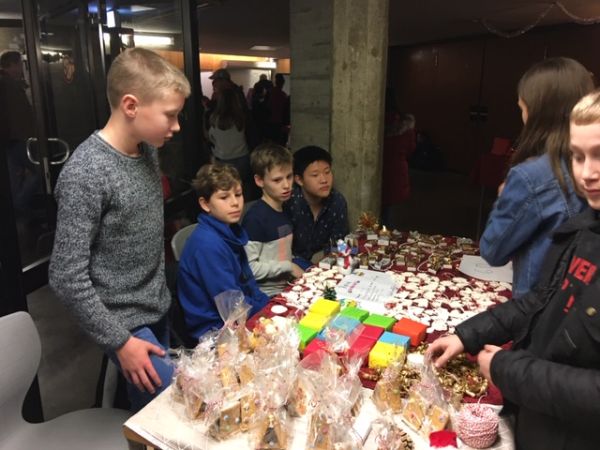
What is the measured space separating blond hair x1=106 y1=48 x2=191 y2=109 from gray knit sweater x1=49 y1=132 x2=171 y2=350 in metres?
0.17

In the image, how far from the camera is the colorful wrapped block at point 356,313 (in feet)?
5.46

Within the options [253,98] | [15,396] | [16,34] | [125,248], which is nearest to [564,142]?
[125,248]

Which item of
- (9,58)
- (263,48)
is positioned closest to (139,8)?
(9,58)

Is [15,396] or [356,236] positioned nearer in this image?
[15,396]

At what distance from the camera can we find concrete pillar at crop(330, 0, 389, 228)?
3.29 meters

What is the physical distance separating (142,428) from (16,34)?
2260 millimetres

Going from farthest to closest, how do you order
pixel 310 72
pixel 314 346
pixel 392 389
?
pixel 310 72 → pixel 314 346 → pixel 392 389

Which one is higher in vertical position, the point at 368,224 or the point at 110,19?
the point at 110,19

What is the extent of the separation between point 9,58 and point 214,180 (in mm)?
1289

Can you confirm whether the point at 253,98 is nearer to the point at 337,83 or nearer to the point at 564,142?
the point at 337,83

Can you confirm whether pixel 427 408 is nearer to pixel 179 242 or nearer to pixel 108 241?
pixel 108 241

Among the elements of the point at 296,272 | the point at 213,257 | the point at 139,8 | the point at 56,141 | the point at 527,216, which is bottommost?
the point at 296,272

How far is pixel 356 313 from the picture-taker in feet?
5.53

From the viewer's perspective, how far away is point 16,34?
2545 mm
